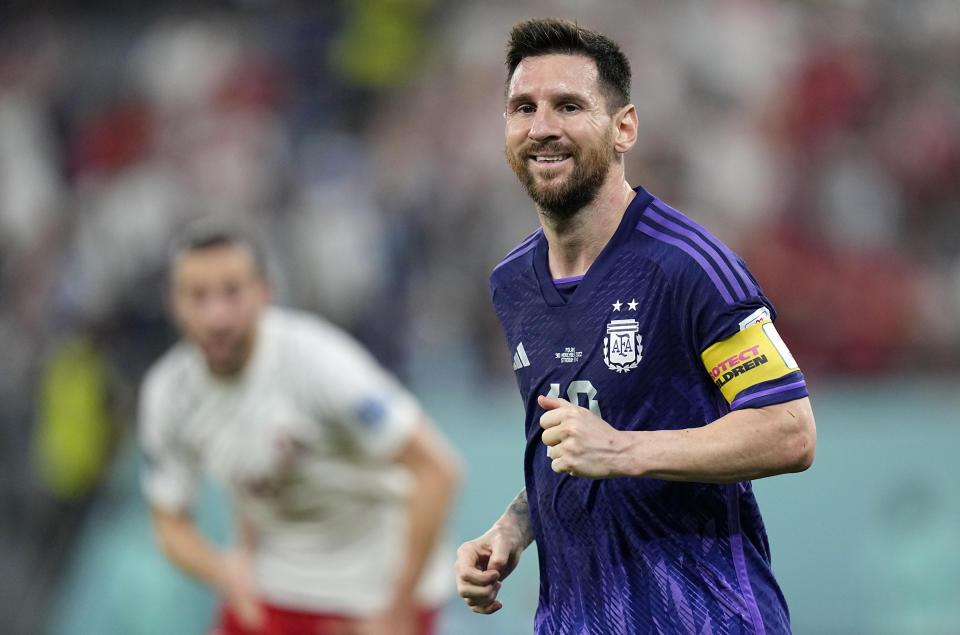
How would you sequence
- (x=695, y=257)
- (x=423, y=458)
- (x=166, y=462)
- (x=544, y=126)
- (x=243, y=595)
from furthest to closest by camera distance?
(x=166, y=462)
(x=243, y=595)
(x=423, y=458)
(x=544, y=126)
(x=695, y=257)

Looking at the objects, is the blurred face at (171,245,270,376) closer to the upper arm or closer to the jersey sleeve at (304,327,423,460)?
the jersey sleeve at (304,327,423,460)

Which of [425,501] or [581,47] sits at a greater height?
[581,47]

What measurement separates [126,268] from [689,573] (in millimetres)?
7756

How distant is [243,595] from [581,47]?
3587 millimetres

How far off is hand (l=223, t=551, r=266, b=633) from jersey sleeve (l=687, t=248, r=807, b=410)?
348 cm

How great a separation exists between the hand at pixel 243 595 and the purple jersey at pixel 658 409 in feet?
9.58

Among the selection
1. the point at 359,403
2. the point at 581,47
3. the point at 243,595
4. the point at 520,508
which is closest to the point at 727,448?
the point at 520,508

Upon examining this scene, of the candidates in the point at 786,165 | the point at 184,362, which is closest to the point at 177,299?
the point at 184,362

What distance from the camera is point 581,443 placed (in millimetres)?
2861

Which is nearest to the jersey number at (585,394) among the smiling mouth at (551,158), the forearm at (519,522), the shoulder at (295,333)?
the forearm at (519,522)

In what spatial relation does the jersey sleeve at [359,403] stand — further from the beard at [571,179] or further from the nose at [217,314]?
the beard at [571,179]

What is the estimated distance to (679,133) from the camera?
385 inches

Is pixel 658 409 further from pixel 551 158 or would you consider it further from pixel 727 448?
pixel 551 158

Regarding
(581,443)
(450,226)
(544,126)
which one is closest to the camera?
(581,443)
